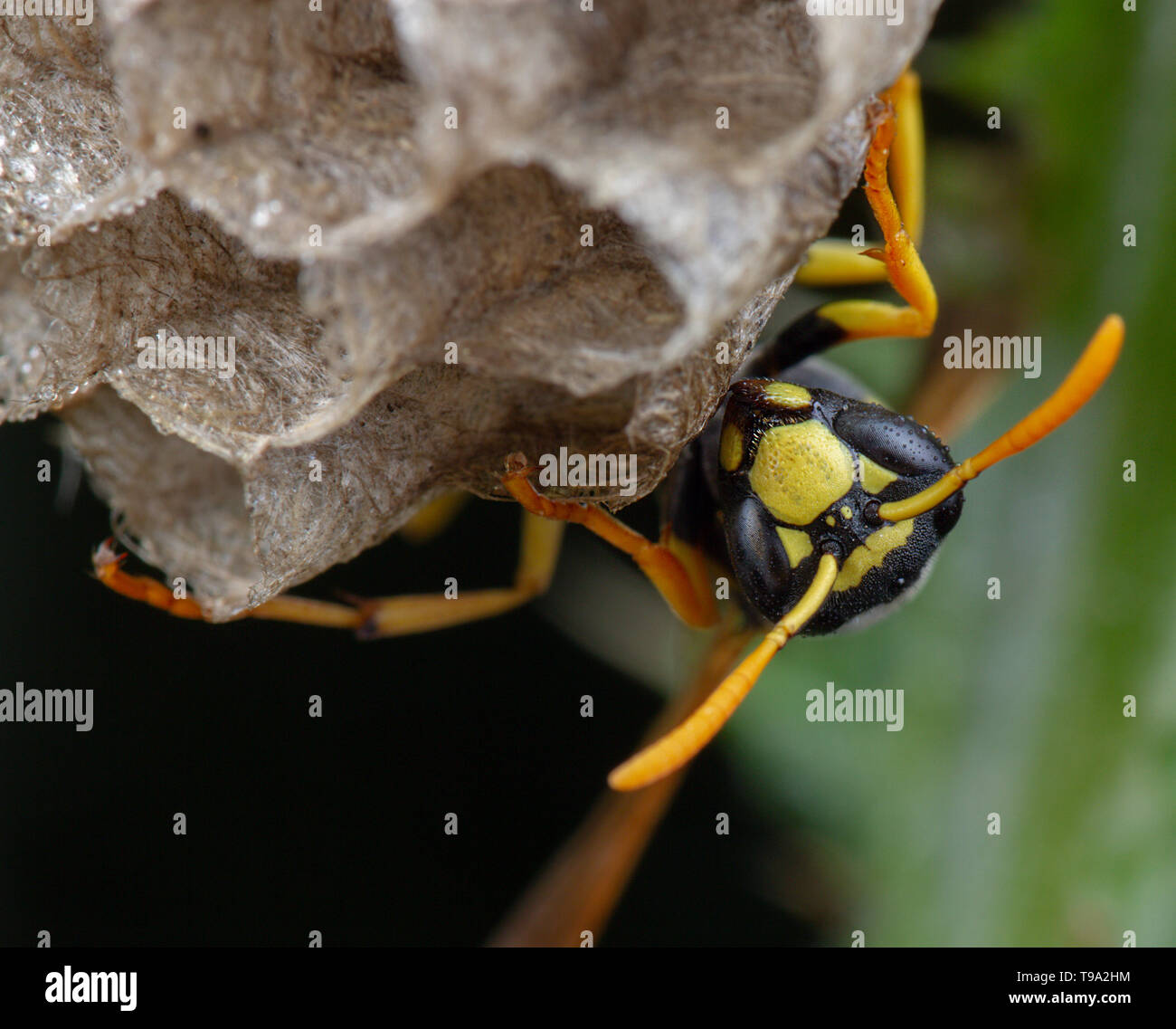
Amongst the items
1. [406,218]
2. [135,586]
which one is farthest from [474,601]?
[406,218]

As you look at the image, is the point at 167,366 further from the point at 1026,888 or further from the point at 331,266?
the point at 1026,888

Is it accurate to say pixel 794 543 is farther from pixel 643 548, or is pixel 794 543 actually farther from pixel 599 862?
pixel 599 862

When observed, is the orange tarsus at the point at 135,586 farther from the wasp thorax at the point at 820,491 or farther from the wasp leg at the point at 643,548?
the wasp thorax at the point at 820,491

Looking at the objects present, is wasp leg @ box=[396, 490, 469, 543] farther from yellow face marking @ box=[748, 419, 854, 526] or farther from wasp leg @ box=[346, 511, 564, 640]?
yellow face marking @ box=[748, 419, 854, 526]

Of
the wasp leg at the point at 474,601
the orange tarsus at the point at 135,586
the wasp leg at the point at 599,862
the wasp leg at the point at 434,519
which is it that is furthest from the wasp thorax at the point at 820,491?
the wasp leg at the point at 434,519

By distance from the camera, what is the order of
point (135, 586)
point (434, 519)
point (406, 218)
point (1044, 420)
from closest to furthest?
point (406, 218)
point (1044, 420)
point (135, 586)
point (434, 519)
